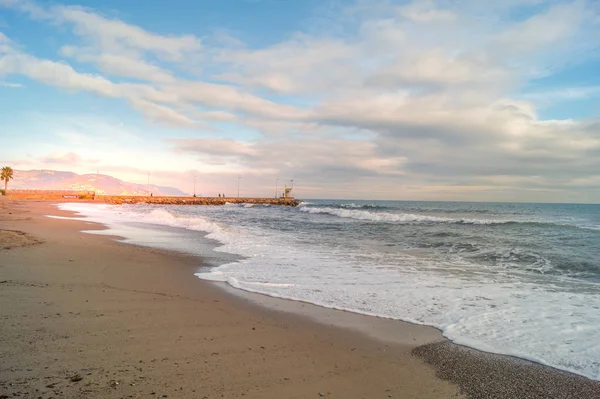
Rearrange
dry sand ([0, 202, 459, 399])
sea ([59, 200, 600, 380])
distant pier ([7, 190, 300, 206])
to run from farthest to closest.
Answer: distant pier ([7, 190, 300, 206]) → sea ([59, 200, 600, 380]) → dry sand ([0, 202, 459, 399])

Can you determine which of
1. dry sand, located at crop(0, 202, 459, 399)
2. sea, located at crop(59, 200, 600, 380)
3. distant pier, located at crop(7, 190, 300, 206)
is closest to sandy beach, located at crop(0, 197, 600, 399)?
dry sand, located at crop(0, 202, 459, 399)

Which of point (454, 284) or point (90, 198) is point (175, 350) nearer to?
point (454, 284)

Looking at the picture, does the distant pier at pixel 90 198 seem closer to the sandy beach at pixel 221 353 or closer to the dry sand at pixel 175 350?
the dry sand at pixel 175 350

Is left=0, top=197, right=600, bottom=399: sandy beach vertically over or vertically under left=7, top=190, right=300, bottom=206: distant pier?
under

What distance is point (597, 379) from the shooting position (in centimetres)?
396

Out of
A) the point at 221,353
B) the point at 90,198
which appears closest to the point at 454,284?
the point at 221,353

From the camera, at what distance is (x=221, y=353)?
418 cm

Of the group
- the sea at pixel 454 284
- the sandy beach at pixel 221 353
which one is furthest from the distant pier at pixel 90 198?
the sandy beach at pixel 221 353

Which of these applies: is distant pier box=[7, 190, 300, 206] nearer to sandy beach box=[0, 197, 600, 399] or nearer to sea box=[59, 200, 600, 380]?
sea box=[59, 200, 600, 380]

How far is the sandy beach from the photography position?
11.2 feet

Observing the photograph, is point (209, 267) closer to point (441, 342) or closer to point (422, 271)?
point (422, 271)

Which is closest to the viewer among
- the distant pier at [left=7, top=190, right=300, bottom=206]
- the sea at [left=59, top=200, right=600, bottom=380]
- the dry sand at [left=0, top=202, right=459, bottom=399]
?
the dry sand at [left=0, top=202, right=459, bottom=399]

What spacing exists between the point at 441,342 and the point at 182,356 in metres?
3.34

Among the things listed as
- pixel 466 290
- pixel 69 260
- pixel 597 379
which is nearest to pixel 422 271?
pixel 466 290
